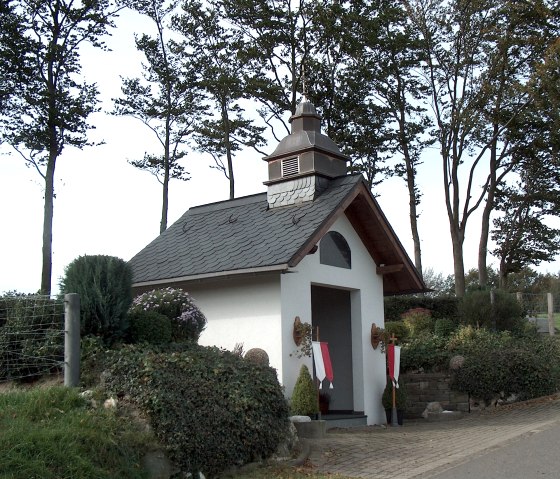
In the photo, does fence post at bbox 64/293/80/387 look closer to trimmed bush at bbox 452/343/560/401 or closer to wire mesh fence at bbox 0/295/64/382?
wire mesh fence at bbox 0/295/64/382

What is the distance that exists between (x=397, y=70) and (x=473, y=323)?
12361mm

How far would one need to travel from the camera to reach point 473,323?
68.9 ft

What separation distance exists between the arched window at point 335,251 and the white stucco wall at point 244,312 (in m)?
1.73

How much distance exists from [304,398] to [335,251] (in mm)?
3836

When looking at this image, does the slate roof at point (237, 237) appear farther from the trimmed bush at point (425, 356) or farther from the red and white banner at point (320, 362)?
the trimmed bush at point (425, 356)

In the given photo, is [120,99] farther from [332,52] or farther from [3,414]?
[3,414]

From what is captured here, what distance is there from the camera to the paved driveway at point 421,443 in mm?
8852

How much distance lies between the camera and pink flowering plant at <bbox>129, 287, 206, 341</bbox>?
11234mm

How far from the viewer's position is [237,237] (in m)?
14.7

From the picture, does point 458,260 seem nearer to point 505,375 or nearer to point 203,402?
point 505,375

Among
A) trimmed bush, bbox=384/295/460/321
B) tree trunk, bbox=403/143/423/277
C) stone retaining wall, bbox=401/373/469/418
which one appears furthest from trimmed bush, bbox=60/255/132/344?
tree trunk, bbox=403/143/423/277

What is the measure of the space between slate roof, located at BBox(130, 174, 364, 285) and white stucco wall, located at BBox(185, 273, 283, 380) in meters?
0.46

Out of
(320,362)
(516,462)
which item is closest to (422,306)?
(320,362)

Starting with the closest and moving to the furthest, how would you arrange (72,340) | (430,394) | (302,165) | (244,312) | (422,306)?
1. (72,340)
2. (244,312)
3. (302,165)
4. (430,394)
5. (422,306)
